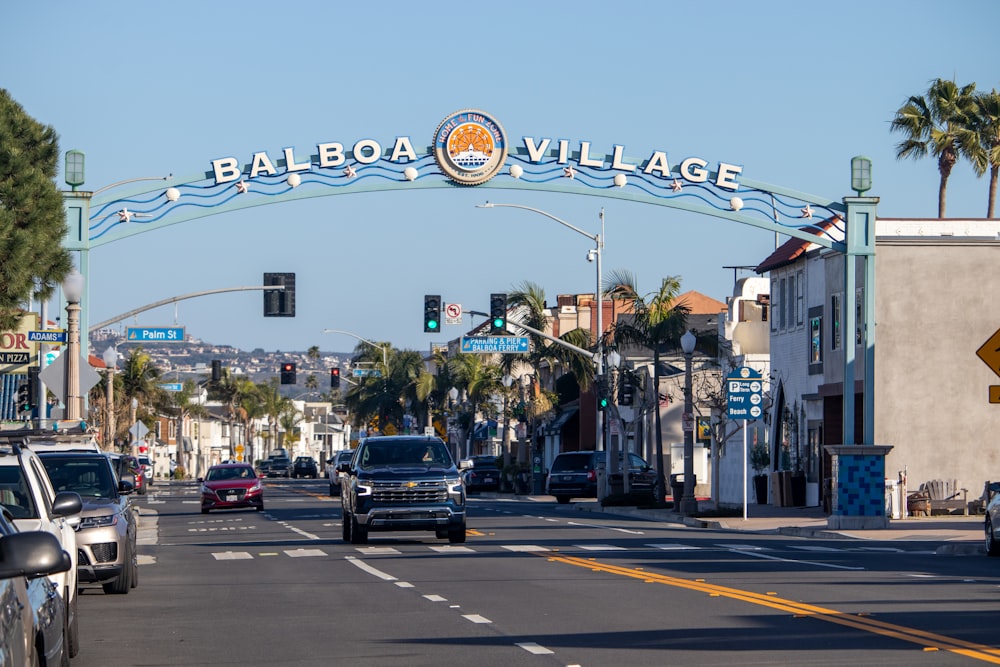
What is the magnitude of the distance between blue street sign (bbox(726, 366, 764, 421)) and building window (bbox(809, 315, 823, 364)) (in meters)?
9.91

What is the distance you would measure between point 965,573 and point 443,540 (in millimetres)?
11865

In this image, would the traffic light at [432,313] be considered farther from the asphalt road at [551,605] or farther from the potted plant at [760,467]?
the asphalt road at [551,605]

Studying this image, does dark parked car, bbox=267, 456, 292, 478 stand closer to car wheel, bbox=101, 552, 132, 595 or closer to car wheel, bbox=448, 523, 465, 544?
car wheel, bbox=448, 523, 465, 544

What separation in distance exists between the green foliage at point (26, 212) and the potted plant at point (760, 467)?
2793cm

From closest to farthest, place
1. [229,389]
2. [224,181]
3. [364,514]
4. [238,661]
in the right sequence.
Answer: [238,661] < [364,514] < [224,181] < [229,389]

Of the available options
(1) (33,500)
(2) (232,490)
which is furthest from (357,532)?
(2) (232,490)

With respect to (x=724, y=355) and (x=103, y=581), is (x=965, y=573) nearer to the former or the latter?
(x=103, y=581)

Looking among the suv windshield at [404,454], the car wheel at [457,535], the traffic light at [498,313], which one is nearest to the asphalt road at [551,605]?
the car wheel at [457,535]

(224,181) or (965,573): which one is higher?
(224,181)

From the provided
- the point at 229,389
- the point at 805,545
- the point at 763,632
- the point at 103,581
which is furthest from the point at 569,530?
the point at 229,389

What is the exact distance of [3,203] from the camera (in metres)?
26.4

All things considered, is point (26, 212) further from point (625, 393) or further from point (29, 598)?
point (625, 393)

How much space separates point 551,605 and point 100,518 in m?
5.15

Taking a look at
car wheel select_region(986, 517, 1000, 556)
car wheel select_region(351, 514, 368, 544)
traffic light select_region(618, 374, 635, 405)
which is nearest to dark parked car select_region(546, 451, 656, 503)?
traffic light select_region(618, 374, 635, 405)
